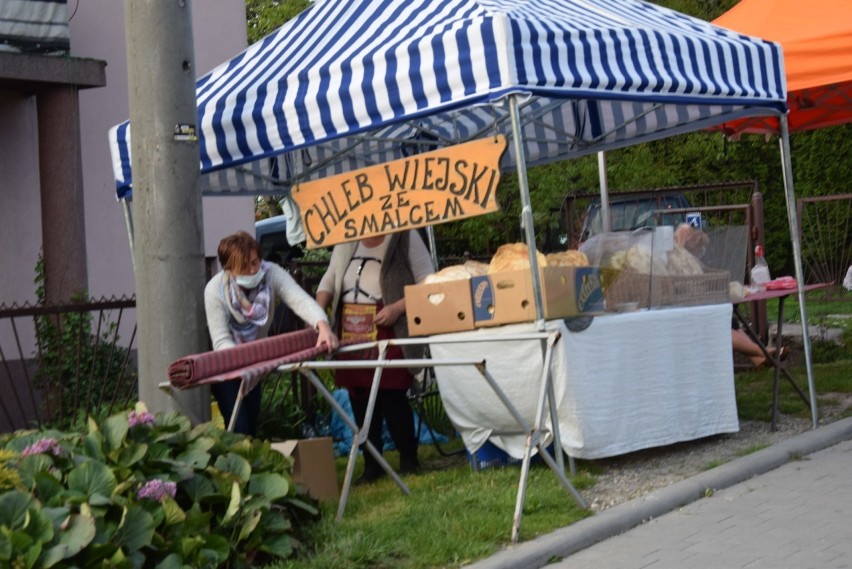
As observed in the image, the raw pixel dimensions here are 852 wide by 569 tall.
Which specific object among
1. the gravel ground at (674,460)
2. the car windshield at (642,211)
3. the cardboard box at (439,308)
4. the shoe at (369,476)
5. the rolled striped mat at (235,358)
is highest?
the car windshield at (642,211)

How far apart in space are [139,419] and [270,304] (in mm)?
1595

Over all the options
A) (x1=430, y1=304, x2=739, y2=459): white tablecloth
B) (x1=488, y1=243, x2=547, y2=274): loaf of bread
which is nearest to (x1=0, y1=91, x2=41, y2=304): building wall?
(x1=430, y1=304, x2=739, y2=459): white tablecloth

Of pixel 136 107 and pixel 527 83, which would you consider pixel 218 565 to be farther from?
pixel 527 83

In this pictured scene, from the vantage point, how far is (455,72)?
644 cm

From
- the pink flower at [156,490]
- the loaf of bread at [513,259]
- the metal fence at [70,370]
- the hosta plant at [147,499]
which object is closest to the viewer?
the hosta plant at [147,499]

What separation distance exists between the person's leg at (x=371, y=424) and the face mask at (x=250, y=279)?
0.97 m

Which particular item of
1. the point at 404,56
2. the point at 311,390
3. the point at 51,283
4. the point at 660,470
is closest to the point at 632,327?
the point at 660,470

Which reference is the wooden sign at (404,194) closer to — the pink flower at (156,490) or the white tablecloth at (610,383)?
the white tablecloth at (610,383)

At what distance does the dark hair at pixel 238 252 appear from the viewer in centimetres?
688

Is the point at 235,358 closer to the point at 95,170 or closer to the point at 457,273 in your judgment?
the point at 457,273

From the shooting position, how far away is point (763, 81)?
26.7 ft

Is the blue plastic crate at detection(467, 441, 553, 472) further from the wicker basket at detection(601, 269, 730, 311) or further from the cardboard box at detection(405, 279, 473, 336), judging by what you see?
the wicker basket at detection(601, 269, 730, 311)

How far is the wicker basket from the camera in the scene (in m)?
7.42

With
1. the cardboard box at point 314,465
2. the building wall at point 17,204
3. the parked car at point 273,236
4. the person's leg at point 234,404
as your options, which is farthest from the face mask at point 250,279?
the parked car at point 273,236
